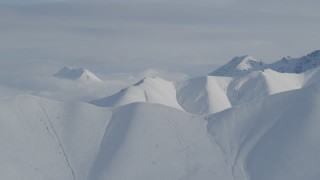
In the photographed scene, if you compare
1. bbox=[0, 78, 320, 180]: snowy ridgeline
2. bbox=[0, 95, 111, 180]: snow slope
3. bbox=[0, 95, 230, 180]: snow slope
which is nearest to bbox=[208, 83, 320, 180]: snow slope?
bbox=[0, 78, 320, 180]: snowy ridgeline

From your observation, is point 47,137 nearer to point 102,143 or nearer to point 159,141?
point 102,143

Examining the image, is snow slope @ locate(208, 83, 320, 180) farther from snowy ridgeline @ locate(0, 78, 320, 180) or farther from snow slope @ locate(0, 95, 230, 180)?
snow slope @ locate(0, 95, 230, 180)

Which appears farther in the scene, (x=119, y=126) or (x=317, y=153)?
(x=119, y=126)

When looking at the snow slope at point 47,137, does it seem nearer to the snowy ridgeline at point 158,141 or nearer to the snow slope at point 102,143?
the snow slope at point 102,143

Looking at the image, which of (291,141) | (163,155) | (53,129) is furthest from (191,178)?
(53,129)

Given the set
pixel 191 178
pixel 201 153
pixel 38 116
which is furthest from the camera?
pixel 38 116

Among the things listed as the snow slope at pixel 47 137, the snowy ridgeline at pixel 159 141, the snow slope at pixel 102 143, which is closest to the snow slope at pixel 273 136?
the snowy ridgeline at pixel 159 141

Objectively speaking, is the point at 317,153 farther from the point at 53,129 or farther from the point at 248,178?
the point at 53,129

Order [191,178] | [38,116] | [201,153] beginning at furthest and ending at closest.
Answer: [38,116] → [201,153] → [191,178]
